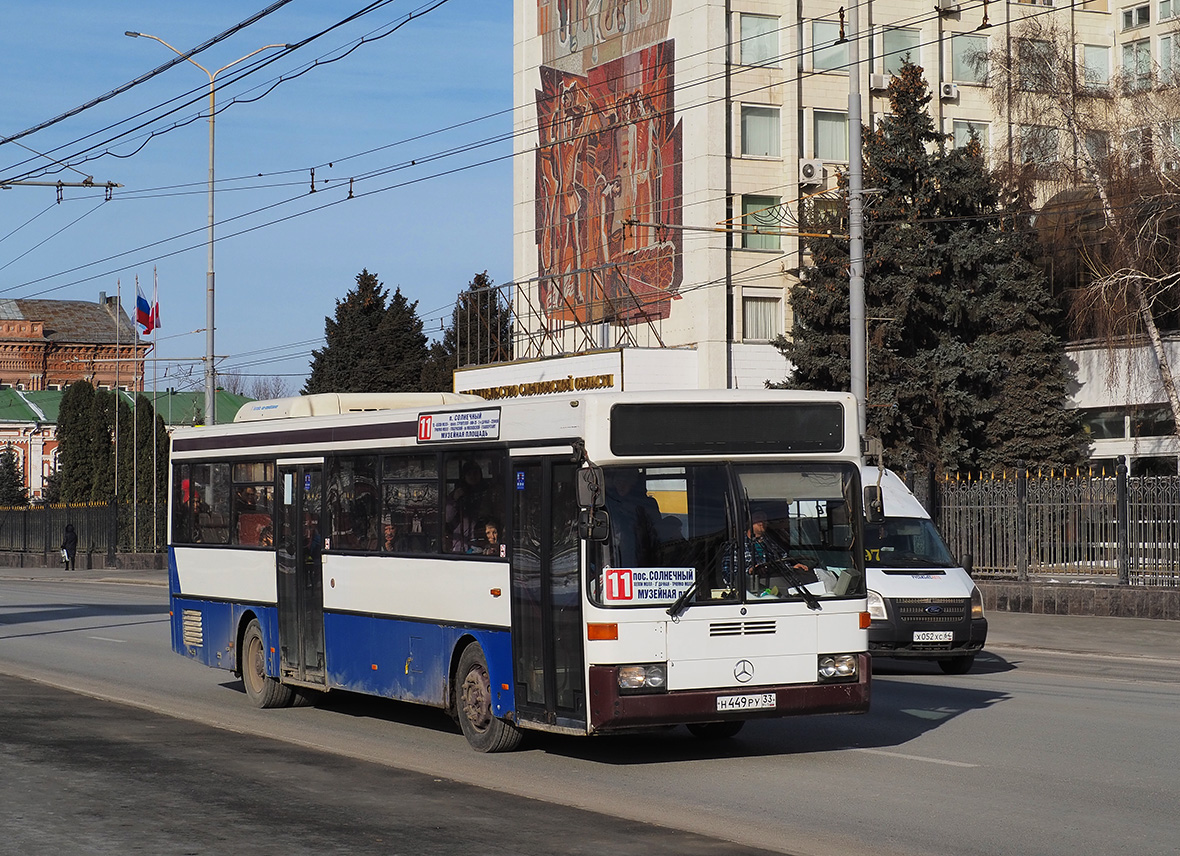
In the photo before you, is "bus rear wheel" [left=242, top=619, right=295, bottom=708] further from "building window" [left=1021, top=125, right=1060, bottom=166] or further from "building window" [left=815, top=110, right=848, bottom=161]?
"building window" [left=815, top=110, right=848, bottom=161]

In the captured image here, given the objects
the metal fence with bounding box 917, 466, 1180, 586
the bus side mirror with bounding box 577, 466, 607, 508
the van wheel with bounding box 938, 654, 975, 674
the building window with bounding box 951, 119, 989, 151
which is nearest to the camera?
the bus side mirror with bounding box 577, 466, 607, 508

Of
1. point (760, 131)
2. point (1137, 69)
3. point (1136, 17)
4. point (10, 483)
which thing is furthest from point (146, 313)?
point (10, 483)

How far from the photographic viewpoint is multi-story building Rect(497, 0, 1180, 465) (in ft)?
183

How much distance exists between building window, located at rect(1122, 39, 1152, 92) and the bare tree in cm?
10

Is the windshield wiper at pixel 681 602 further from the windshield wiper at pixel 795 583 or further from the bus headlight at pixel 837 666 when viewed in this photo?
the bus headlight at pixel 837 666

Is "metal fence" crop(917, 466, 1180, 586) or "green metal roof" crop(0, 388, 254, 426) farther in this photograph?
"green metal roof" crop(0, 388, 254, 426)

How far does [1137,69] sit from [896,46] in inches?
551

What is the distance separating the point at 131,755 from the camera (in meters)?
11.5

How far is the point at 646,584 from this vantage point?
10.7 metres

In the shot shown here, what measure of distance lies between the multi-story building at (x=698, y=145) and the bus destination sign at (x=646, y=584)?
140 ft

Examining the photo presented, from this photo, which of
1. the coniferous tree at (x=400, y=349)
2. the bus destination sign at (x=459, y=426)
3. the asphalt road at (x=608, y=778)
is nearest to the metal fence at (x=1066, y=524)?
the asphalt road at (x=608, y=778)

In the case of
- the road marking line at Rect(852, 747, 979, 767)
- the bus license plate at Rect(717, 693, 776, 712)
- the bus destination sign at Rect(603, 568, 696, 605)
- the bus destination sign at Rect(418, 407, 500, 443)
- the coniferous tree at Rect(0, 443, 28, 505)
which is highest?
the coniferous tree at Rect(0, 443, 28, 505)

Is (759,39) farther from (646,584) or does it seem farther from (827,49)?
(646,584)

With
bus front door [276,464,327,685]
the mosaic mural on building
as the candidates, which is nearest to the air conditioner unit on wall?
the mosaic mural on building
